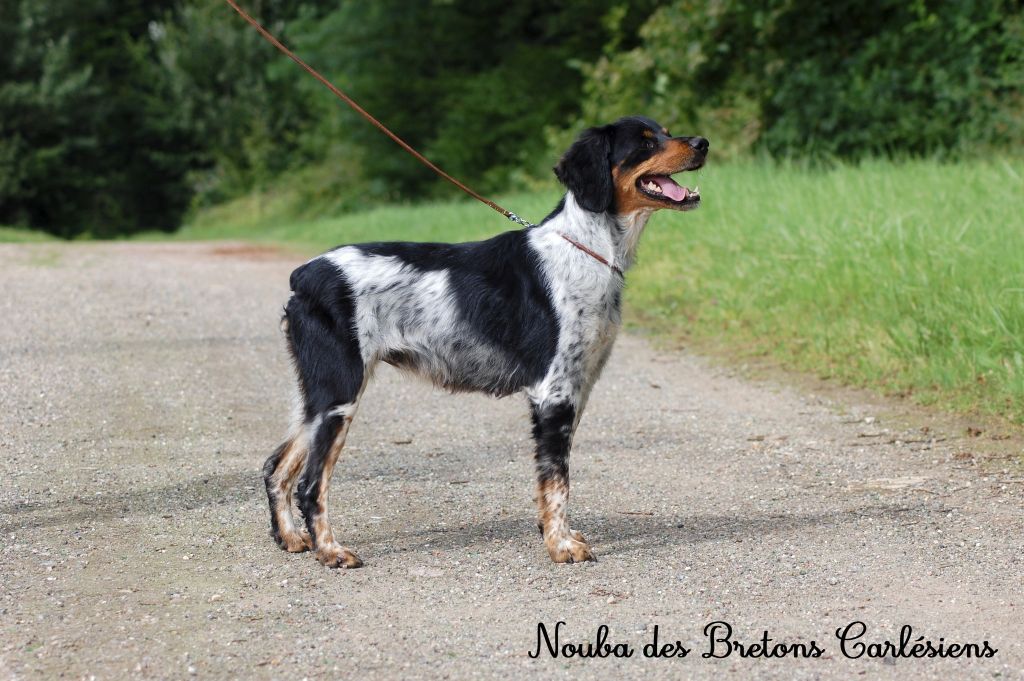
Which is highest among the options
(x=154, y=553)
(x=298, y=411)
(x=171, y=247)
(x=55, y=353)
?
(x=298, y=411)

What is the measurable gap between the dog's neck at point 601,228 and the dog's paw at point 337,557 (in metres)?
1.52

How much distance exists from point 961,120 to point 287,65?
76.2 feet

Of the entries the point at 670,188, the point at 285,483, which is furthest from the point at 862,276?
the point at 285,483

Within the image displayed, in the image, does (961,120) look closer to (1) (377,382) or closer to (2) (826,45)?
(2) (826,45)

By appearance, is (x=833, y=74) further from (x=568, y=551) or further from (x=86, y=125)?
(x=86, y=125)

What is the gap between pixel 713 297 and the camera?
10.2 metres

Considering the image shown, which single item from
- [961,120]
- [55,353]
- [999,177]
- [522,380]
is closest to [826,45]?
[961,120]

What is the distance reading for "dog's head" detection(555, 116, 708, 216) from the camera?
4809 mm

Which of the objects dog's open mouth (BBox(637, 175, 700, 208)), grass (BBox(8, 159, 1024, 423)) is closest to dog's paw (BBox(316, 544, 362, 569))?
dog's open mouth (BBox(637, 175, 700, 208))

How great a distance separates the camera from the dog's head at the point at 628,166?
15.8 ft

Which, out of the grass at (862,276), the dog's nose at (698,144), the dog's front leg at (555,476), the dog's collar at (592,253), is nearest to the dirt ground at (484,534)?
the dog's front leg at (555,476)

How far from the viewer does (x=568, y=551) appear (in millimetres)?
4602

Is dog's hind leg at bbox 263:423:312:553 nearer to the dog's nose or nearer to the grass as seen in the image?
the dog's nose

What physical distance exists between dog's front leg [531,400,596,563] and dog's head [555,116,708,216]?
822 millimetres
